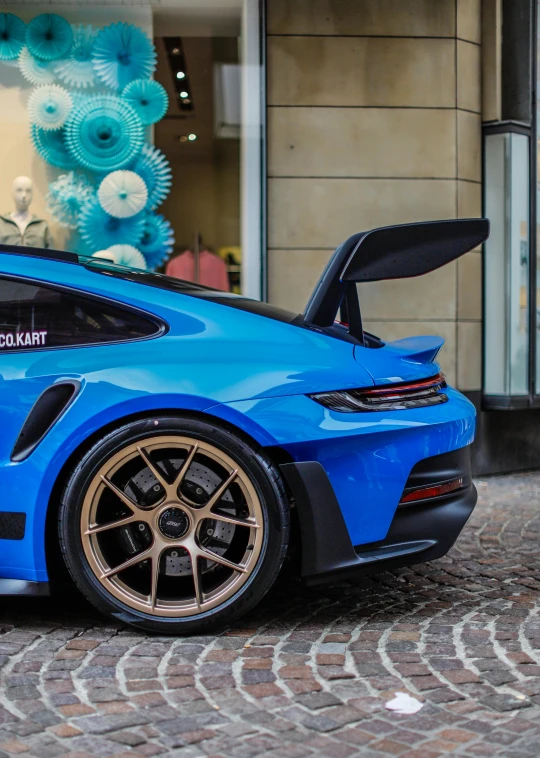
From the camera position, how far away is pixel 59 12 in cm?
802

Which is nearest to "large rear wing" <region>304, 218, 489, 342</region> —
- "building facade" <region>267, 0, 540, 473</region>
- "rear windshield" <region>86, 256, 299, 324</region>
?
"rear windshield" <region>86, 256, 299, 324</region>

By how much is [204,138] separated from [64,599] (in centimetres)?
494

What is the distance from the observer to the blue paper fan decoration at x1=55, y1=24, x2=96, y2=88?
317 inches

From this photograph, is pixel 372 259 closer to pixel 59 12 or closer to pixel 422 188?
pixel 422 188

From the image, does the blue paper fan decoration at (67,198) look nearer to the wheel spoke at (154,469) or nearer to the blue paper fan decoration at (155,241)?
the blue paper fan decoration at (155,241)

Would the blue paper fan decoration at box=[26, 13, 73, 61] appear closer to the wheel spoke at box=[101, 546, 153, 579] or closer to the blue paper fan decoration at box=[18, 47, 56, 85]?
the blue paper fan decoration at box=[18, 47, 56, 85]

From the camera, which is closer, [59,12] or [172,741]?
[172,741]

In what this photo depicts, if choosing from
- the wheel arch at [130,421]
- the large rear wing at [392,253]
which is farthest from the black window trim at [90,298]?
the large rear wing at [392,253]

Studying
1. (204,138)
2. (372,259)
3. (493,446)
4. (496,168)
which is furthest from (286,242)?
(372,259)

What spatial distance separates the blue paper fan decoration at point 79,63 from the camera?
8062 mm

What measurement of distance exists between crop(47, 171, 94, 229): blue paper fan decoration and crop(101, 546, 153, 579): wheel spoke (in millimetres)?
5047

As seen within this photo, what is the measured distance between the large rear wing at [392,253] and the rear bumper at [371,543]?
603mm

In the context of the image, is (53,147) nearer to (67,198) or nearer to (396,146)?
(67,198)

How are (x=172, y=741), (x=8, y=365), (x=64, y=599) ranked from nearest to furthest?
1. (x=172, y=741)
2. (x=8, y=365)
3. (x=64, y=599)
